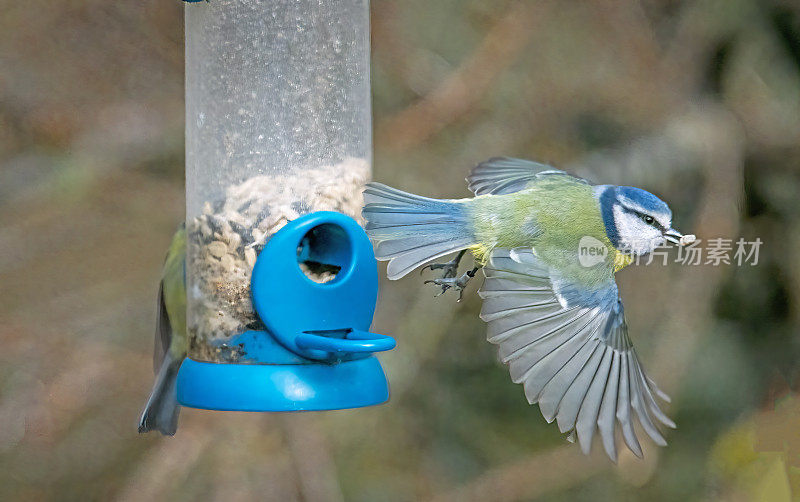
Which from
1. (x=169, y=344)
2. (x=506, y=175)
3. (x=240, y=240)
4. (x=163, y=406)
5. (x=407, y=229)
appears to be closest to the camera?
(x=240, y=240)

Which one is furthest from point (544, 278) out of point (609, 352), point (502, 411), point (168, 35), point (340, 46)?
point (168, 35)

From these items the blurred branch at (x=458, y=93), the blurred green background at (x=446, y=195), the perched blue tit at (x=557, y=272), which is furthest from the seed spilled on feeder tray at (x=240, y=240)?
the blurred branch at (x=458, y=93)

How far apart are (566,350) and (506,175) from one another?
82 cm

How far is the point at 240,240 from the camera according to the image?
9.79ft

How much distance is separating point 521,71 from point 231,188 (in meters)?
2.56

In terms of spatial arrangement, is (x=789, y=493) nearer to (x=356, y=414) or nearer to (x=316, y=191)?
(x=356, y=414)

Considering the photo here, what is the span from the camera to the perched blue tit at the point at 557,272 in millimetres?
3070

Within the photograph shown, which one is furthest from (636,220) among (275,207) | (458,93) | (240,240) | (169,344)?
(458,93)

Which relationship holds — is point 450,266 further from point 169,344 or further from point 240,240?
point 169,344

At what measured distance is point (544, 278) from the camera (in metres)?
3.18

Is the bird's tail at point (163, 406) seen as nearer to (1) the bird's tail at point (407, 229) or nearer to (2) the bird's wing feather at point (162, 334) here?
(2) the bird's wing feather at point (162, 334)

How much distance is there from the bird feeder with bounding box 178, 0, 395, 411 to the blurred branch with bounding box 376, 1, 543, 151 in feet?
6.08

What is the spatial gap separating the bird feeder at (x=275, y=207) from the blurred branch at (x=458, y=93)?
6.08 ft

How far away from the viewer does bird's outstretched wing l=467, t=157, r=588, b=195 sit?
3.64 metres
